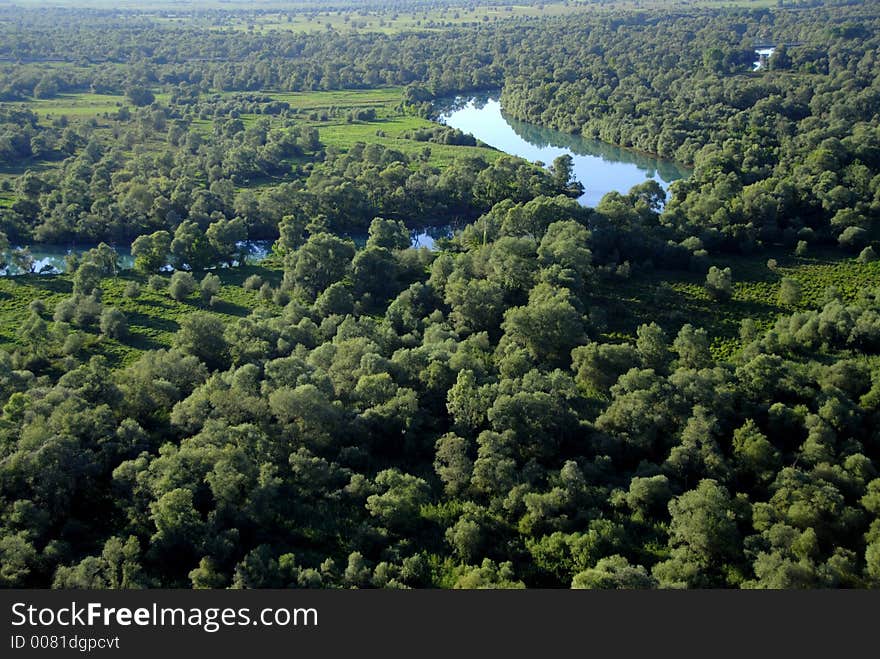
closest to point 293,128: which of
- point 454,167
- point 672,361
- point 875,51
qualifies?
point 454,167

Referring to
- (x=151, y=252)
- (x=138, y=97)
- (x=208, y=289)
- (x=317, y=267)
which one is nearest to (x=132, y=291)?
(x=208, y=289)

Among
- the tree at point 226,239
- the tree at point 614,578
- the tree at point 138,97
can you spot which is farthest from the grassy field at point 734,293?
the tree at point 138,97

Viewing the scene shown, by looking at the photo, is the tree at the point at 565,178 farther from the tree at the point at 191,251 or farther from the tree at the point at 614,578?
the tree at the point at 614,578

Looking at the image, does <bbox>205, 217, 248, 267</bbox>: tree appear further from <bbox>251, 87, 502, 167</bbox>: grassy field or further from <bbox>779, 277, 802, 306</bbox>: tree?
<bbox>779, 277, 802, 306</bbox>: tree

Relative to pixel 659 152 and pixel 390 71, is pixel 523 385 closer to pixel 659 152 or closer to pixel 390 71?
pixel 659 152

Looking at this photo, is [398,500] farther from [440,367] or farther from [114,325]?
[114,325]

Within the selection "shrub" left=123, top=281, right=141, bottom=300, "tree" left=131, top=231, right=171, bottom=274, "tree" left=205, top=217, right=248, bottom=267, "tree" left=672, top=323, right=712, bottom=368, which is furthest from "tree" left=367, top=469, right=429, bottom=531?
"tree" left=131, top=231, right=171, bottom=274
